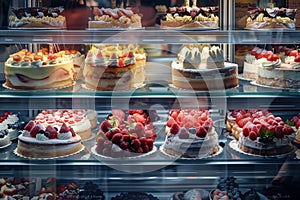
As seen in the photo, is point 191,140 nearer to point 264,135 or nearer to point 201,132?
point 201,132

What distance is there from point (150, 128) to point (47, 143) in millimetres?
696

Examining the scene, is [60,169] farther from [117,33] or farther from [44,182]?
[117,33]

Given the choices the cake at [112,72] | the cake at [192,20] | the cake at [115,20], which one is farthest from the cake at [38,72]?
the cake at [192,20]

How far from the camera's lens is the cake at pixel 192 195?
304cm

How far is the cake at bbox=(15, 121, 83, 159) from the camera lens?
290 centimetres

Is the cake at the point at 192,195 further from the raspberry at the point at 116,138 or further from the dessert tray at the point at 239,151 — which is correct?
the raspberry at the point at 116,138

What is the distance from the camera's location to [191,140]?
2889 millimetres

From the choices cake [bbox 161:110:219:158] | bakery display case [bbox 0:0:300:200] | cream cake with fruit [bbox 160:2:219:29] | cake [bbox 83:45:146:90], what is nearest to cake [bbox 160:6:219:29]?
cream cake with fruit [bbox 160:2:219:29]

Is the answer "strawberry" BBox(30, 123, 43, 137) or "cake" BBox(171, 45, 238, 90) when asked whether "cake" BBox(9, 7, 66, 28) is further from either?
"cake" BBox(171, 45, 238, 90)

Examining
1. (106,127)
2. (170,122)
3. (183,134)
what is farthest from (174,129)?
(106,127)

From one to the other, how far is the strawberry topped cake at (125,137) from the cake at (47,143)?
162mm

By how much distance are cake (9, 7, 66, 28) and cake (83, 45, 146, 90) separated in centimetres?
31

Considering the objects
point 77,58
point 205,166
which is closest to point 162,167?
point 205,166

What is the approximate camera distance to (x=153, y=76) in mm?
3098
